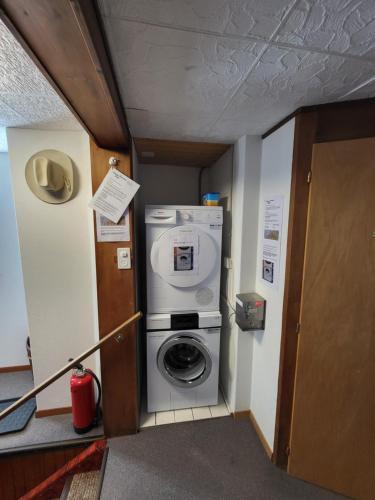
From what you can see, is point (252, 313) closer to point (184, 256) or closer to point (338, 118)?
point (184, 256)

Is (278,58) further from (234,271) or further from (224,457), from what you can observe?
(224,457)

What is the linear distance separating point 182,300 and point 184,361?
0.65 meters

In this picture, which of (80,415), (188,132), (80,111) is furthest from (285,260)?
(80,415)

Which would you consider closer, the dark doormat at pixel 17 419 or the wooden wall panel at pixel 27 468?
the wooden wall panel at pixel 27 468

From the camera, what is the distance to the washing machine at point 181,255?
1738mm

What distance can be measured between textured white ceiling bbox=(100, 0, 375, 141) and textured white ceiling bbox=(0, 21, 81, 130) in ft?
1.36

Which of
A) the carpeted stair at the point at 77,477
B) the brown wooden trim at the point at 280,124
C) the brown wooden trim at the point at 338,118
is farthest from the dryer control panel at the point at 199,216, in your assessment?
the carpeted stair at the point at 77,477

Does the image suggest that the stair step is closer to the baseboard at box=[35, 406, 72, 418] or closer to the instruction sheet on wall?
the baseboard at box=[35, 406, 72, 418]

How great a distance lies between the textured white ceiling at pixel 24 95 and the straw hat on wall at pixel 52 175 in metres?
0.21

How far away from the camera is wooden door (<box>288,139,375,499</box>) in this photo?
3.83 feet

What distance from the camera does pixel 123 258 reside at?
1.55m

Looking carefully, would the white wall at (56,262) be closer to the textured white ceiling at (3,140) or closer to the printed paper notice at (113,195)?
the textured white ceiling at (3,140)

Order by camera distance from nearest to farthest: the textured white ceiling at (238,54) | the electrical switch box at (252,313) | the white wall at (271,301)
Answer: the textured white ceiling at (238,54)
the white wall at (271,301)
the electrical switch box at (252,313)

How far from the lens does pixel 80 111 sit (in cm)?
101
